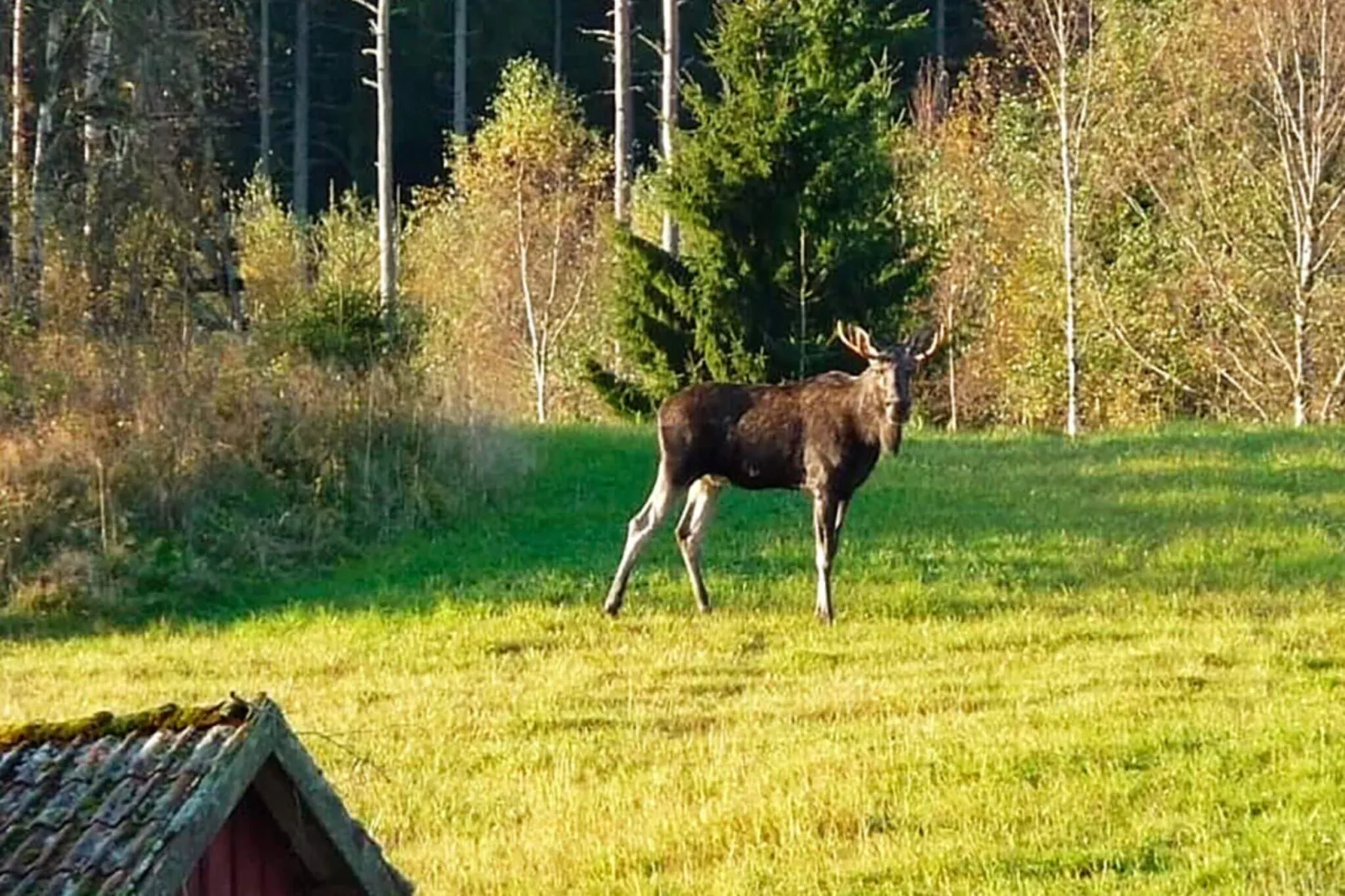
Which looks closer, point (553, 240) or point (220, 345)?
point (220, 345)

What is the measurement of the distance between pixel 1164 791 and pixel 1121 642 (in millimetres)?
4352

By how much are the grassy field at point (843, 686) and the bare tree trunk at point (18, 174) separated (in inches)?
214

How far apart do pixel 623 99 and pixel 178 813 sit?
1451 inches

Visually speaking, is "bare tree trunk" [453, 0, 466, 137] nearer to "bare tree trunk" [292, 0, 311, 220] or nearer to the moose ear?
"bare tree trunk" [292, 0, 311, 220]

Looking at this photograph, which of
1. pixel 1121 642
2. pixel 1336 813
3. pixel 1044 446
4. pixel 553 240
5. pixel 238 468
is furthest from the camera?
pixel 553 240

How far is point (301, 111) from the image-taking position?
183 ft

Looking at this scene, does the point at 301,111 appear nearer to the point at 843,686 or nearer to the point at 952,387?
the point at 952,387

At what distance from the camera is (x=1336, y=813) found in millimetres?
10289

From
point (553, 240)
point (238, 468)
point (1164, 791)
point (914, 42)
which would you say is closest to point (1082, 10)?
point (553, 240)

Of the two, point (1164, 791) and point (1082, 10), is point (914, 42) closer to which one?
point (1082, 10)

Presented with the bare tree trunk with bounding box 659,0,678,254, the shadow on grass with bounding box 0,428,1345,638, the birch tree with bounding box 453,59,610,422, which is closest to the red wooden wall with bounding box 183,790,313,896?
the shadow on grass with bounding box 0,428,1345,638

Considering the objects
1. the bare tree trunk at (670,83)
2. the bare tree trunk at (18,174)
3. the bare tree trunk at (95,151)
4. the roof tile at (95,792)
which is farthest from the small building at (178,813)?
the bare tree trunk at (670,83)

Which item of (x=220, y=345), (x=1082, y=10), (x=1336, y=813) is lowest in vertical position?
(x=1336, y=813)

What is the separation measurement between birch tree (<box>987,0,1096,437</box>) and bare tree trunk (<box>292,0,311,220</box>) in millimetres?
17937
